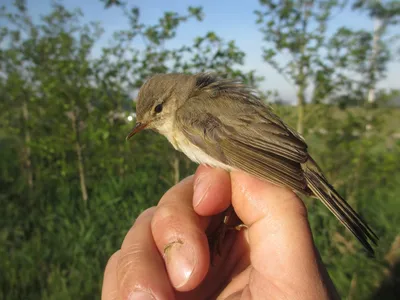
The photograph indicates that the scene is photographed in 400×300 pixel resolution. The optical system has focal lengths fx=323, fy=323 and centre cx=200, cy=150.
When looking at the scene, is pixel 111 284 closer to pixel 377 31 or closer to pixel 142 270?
pixel 142 270

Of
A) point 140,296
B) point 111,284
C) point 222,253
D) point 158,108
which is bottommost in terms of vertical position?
point 222,253

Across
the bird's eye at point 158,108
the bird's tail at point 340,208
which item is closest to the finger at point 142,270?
the bird's tail at point 340,208

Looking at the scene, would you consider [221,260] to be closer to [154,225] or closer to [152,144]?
[154,225]

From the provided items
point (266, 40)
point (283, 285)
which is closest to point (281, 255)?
point (283, 285)

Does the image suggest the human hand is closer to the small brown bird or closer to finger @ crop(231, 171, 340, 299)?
finger @ crop(231, 171, 340, 299)

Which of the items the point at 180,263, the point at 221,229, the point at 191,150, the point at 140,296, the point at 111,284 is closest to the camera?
the point at 140,296

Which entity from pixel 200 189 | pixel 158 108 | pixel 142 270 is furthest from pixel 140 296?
pixel 158 108

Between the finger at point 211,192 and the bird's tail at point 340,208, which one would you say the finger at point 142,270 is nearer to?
the finger at point 211,192

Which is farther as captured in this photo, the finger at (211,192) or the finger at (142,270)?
the finger at (211,192)
